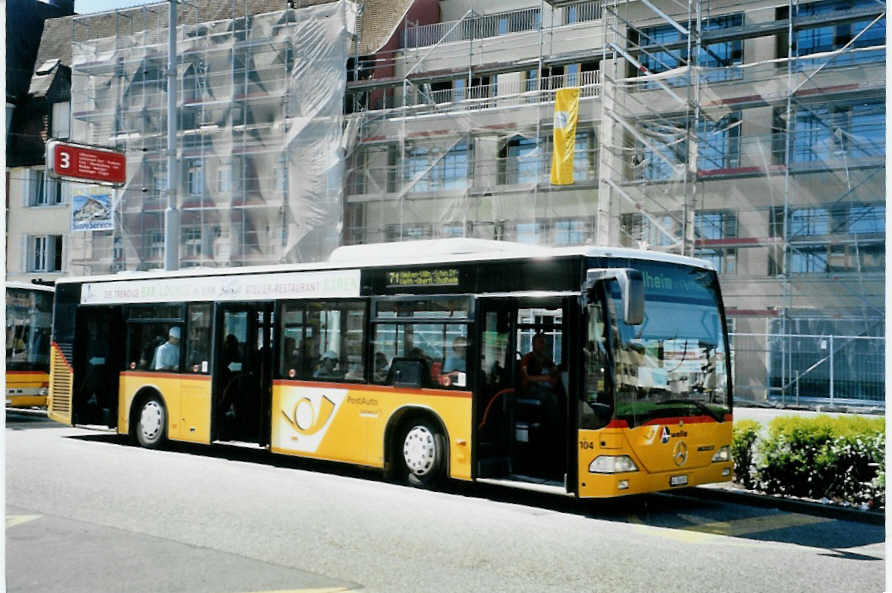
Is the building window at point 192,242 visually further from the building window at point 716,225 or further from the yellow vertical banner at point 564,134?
the building window at point 716,225

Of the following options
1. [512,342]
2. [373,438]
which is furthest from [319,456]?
[512,342]

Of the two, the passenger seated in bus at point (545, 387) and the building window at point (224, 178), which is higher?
the building window at point (224, 178)

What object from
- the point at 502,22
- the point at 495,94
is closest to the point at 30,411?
the point at 495,94

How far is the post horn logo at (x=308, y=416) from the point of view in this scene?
1346cm

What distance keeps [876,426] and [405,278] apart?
544 centimetres

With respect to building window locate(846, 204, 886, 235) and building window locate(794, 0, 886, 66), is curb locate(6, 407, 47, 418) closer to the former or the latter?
building window locate(846, 204, 886, 235)

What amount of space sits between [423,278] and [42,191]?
3937 centimetres

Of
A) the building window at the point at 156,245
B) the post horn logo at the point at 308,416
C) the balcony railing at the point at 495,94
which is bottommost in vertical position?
the post horn logo at the point at 308,416

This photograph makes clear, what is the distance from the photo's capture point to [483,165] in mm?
33375

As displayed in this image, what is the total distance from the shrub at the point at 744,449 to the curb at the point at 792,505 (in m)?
0.28

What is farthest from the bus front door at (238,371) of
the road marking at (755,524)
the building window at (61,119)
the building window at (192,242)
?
the building window at (61,119)

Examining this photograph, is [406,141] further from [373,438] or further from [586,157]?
[373,438]

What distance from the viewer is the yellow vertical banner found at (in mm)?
30672

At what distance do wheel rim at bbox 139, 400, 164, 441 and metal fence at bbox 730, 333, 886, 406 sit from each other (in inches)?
651
